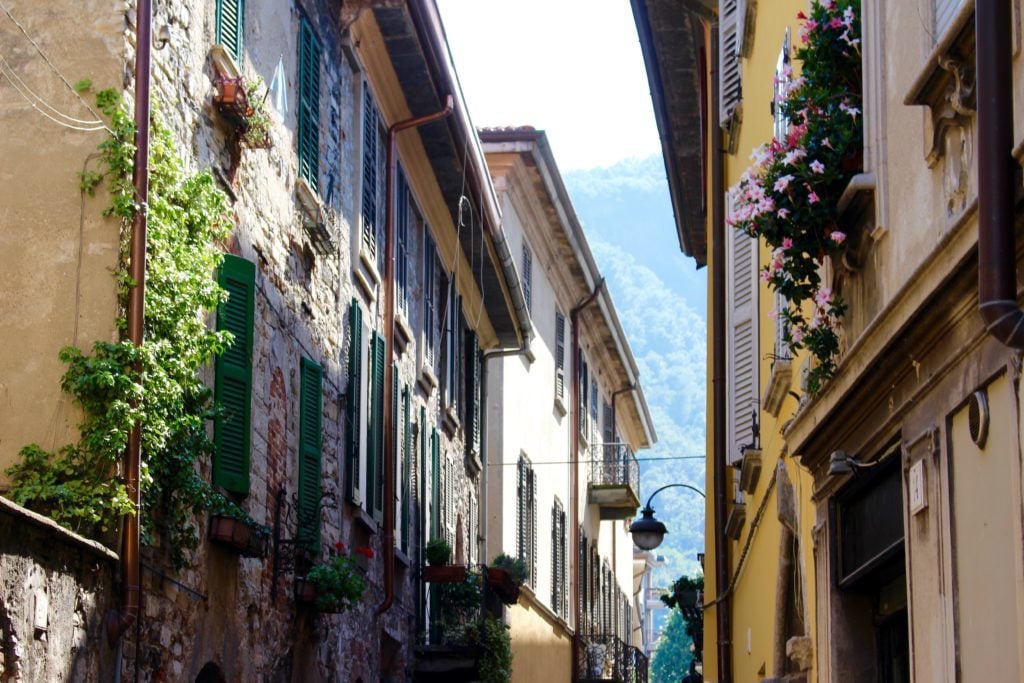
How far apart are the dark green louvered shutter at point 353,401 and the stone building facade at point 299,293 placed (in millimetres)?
33

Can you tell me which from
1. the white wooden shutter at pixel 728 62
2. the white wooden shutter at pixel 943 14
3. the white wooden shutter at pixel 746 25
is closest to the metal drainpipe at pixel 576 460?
the white wooden shutter at pixel 728 62

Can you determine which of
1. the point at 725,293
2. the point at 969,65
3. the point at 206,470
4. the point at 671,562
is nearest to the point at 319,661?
the point at 206,470

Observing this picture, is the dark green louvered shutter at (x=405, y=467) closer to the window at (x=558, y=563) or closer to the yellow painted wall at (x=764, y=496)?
the yellow painted wall at (x=764, y=496)

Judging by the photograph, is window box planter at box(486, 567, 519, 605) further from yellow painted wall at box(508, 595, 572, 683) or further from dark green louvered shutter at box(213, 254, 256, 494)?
dark green louvered shutter at box(213, 254, 256, 494)

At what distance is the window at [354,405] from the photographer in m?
14.4

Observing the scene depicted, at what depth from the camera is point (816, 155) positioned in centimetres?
736

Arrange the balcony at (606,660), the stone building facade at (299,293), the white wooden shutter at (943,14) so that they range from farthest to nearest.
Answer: the balcony at (606,660) < the stone building facade at (299,293) < the white wooden shutter at (943,14)

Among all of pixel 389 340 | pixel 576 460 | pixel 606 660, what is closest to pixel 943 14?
pixel 389 340

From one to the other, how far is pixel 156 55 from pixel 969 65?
17.4 feet

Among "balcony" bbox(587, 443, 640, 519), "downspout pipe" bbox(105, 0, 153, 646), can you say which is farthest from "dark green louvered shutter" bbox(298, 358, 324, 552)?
"balcony" bbox(587, 443, 640, 519)

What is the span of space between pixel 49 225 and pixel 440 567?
31.6 ft

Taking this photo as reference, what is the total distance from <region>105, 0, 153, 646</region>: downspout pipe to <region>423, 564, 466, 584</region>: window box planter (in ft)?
30.9

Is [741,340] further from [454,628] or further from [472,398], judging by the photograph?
[472,398]

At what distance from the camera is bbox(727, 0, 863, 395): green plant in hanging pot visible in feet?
24.1
